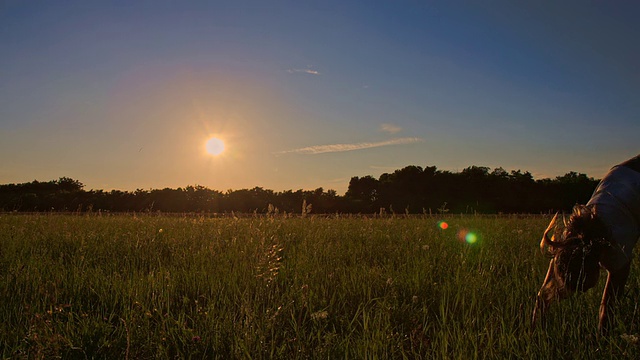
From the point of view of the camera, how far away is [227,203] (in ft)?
117

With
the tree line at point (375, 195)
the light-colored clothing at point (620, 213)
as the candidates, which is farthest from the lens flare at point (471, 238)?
the tree line at point (375, 195)

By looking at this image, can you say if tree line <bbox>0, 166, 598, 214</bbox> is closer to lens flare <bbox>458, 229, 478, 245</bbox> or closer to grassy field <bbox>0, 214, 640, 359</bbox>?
lens flare <bbox>458, 229, 478, 245</bbox>

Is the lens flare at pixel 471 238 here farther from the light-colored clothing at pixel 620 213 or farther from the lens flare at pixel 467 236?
the light-colored clothing at pixel 620 213

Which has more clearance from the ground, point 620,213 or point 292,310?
point 620,213

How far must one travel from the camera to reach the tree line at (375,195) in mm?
33781

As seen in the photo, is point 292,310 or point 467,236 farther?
point 467,236

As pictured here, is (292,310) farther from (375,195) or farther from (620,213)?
(375,195)

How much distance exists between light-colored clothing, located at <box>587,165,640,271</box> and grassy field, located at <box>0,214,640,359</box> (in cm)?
47

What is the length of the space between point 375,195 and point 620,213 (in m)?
38.4

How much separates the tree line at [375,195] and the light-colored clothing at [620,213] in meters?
28.6

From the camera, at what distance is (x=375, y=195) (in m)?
40.7

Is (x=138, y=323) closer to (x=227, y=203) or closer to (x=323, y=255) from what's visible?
(x=323, y=255)

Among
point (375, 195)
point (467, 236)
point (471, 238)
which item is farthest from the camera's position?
point (375, 195)

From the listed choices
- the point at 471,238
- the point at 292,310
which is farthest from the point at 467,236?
the point at 292,310
